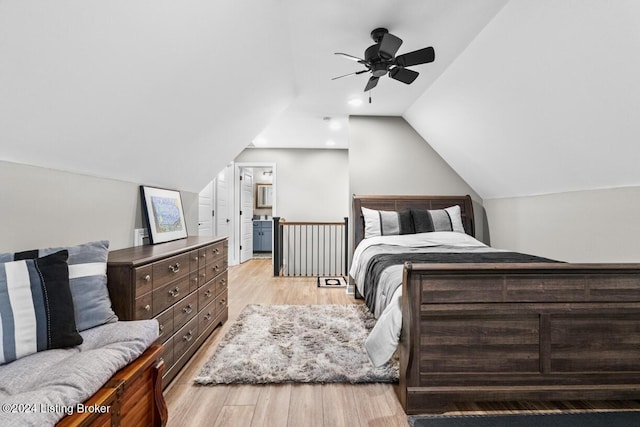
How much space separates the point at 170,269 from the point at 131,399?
2.93 ft

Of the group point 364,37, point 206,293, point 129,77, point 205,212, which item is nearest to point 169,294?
point 206,293

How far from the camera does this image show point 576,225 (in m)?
2.91

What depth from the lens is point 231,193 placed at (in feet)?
20.7

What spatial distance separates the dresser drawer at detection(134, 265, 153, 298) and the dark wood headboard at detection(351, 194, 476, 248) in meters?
2.84

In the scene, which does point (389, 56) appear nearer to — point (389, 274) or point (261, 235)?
point (389, 274)

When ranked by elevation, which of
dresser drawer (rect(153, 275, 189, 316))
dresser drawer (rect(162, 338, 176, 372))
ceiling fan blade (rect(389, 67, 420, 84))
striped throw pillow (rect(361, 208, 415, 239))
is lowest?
dresser drawer (rect(162, 338, 176, 372))

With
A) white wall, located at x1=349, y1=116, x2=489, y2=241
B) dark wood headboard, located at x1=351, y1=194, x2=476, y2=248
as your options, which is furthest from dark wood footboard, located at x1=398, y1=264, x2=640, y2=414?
white wall, located at x1=349, y1=116, x2=489, y2=241

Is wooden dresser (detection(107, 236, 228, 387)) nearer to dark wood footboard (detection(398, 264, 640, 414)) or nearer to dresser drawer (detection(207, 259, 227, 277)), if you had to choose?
dresser drawer (detection(207, 259, 227, 277))

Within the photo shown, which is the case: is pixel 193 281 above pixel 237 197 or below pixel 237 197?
below

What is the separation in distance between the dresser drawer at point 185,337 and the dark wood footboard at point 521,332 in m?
1.46

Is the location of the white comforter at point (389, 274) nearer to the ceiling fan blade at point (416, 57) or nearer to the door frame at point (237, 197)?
the ceiling fan blade at point (416, 57)

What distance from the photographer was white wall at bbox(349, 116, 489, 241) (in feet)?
14.7

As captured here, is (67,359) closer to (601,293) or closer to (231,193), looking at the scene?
(601,293)

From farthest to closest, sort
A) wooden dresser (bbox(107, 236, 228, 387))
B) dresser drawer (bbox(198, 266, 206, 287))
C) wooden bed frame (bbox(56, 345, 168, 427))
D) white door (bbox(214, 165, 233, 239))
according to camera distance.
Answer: white door (bbox(214, 165, 233, 239)), dresser drawer (bbox(198, 266, 206, 287)), wooden dresser (bbox(107, 236, 228, 387)), wooden bed frame (bbox(56, 345, 168, 427))
